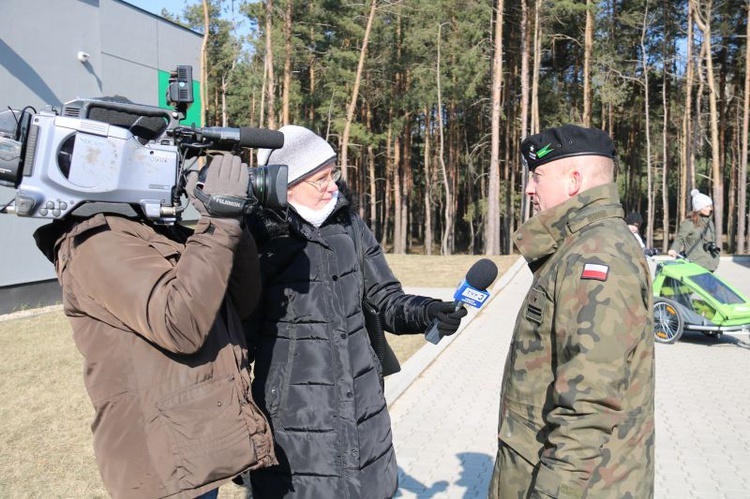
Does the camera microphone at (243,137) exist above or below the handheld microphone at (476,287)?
above

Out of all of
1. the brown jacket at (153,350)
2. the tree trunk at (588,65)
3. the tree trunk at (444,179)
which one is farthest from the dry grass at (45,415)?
the tree trunk at (444,179)

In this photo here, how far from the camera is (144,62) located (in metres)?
15.5

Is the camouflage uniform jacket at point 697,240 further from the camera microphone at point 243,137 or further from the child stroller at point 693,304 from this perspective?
the camera microphone at point 243,137

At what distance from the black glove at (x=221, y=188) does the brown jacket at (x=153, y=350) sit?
4 cm

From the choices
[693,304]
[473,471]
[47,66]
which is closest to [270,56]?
[47,66]

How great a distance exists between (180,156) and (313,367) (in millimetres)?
920

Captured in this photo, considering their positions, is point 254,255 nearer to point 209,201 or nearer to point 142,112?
point 209,201

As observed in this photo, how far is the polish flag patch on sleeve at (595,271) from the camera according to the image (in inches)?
79.0

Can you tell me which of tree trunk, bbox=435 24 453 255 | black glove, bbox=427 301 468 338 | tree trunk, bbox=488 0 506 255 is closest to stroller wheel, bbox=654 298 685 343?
black glove, bbox=427 301 468 338

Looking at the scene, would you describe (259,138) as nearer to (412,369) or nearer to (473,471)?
(473,471)

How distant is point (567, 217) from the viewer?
88.4 inches

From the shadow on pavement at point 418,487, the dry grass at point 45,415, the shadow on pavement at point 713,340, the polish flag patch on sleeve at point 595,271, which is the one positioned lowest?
the shadow on pavement at point 418,487

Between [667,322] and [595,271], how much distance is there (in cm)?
781

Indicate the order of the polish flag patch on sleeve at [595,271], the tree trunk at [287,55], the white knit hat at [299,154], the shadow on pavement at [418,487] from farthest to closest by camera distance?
the tree trunk at [287,55] → the shadow on pavement at [418,487] → the white knit hat at [299,154] → the polish flag patch on sleeve at [595,271]
